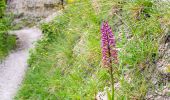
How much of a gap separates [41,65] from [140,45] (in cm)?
504

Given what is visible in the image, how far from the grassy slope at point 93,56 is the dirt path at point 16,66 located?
33 cm

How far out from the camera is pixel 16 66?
427 inches

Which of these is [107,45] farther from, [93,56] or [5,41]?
[5,41]

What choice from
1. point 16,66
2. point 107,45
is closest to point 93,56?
point 107,45

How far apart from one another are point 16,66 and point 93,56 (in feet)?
17.2

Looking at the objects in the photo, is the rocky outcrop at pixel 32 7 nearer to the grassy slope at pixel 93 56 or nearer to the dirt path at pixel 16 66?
the dirt path at pixel 16 66

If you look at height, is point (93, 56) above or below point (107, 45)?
below

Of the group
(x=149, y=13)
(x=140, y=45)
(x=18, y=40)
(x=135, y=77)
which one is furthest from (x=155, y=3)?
(x=18, y=40)

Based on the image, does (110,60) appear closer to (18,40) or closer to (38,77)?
(38,77)

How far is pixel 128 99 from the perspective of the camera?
4.24 m

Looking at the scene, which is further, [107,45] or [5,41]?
[5,41]

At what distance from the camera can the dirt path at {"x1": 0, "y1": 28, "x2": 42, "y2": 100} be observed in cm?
902

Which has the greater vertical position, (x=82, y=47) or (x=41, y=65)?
(x=82, y=47)

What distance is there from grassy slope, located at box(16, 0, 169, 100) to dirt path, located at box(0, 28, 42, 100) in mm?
332
